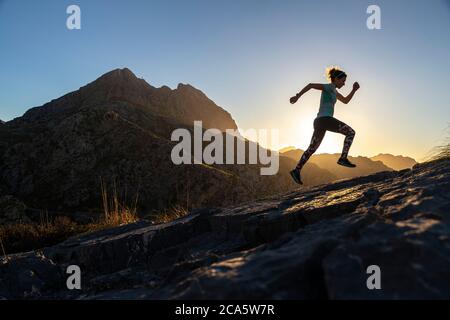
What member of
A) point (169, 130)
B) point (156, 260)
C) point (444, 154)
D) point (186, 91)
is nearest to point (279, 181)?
point (169, 130)

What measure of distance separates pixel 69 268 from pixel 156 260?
1.39m

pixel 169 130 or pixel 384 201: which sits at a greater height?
pixel 169 130

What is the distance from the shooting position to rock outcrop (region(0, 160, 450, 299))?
2592 millimetres

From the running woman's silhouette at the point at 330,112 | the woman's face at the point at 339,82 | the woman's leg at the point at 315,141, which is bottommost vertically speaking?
the woman's leg at the point at 315,141

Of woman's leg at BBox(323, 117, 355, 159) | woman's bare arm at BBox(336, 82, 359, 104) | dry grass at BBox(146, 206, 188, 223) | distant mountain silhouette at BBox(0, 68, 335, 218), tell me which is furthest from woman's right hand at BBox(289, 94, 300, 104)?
distant mountain silhouette at BBox(0, 68, 335, 218)

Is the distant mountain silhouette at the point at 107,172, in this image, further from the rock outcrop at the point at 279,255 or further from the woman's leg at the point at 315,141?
the rock outcrop at the point at 279,255

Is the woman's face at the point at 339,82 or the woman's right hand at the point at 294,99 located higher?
the woman's face at the point at 339,82

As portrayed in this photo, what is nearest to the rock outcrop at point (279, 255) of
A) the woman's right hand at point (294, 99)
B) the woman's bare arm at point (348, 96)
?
the woman's right hand at point (294, 99)

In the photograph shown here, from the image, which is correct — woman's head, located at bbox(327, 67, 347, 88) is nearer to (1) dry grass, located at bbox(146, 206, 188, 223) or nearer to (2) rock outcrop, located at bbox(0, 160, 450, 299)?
(2) rock outcrop, located at bbox(0, 160, 450, 299)

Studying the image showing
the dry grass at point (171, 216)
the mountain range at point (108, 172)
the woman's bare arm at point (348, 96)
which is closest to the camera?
the woman's bare arm at point (348, 96)

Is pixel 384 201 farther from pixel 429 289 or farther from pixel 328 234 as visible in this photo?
pixel 429 289

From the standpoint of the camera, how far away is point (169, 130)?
61.6 meters

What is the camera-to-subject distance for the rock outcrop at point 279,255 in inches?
102
